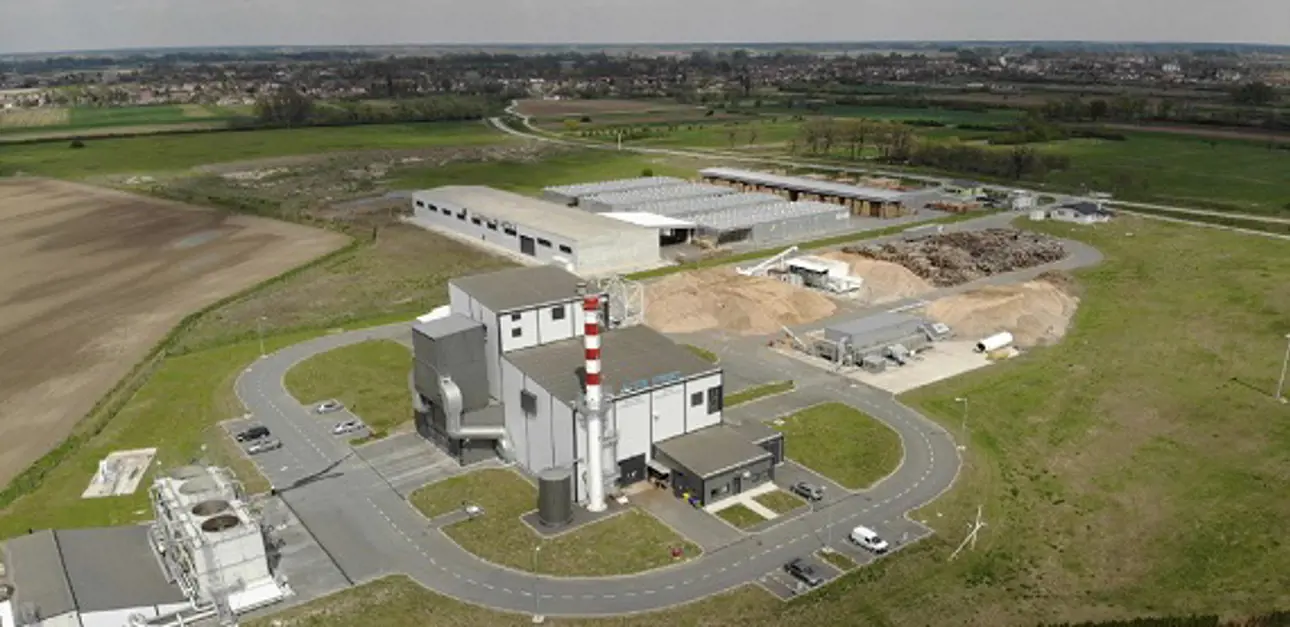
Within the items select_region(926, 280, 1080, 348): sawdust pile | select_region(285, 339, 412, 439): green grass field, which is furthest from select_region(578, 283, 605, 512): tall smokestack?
select_region(926, 280, 1080, 348): sawdust pile

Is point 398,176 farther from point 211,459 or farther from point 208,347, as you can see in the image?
point 211,459

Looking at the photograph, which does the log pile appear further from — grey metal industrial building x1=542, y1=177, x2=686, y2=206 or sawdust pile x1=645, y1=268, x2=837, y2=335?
grey metal industrial building x1=542, y1=177, x2=686, y2=206

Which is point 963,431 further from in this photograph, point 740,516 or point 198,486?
point 198,486

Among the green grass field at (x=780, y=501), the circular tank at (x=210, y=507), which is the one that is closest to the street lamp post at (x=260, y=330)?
the circular tank at (x=210, y=507)

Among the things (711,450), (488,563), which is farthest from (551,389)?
(488,563)

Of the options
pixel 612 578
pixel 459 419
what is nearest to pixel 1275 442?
pixel 612 578

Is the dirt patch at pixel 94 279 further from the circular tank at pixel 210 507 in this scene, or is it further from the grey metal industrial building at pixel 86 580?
the circular tank at pixel 210 507

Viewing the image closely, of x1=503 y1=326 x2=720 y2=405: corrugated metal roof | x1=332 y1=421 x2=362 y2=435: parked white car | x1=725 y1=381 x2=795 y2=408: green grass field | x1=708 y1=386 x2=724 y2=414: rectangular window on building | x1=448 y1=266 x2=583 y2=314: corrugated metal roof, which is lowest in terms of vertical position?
x1=725 y1=381 x2=795 y2=408: green grass field
